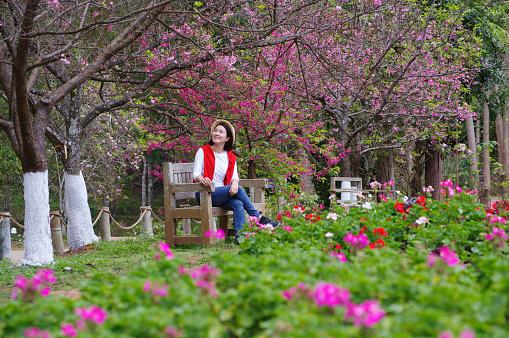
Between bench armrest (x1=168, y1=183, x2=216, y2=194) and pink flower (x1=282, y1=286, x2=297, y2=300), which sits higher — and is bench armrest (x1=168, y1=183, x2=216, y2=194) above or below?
above

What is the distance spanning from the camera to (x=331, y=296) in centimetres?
171

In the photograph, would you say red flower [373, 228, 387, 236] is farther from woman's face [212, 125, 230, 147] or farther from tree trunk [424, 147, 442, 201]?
tree trunk [424, 147, 442, 201]

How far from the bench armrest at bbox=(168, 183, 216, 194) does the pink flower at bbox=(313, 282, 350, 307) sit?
4284 millimetres

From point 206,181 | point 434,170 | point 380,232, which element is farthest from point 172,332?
point 434,170

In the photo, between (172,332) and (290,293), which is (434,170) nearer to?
(290,293)

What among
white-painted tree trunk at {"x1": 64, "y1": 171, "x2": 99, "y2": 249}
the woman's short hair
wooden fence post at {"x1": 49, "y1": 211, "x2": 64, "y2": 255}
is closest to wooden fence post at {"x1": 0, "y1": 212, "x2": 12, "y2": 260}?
wooden fence post at {"x1": 49, "y1": 211, "x2": 64, "y2": 255}

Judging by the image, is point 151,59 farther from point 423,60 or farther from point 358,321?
point 358,321

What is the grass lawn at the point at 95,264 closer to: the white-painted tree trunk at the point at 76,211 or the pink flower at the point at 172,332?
the white-painted tree trunk at the point at 76,211

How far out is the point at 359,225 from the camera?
4.06m

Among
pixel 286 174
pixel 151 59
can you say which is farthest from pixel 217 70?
pixel 286 174

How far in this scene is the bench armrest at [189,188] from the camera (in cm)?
600

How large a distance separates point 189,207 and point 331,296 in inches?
198

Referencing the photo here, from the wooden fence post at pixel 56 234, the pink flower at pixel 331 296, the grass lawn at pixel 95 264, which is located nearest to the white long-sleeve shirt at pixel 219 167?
the grass lawn at pixel 95 264

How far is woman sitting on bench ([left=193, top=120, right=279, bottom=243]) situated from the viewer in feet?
20.0
